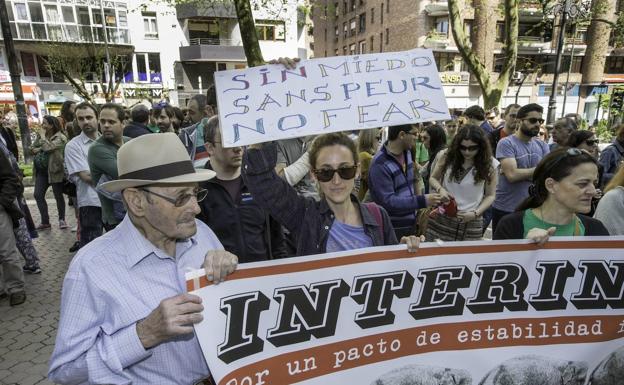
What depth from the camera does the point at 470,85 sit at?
34969 mm

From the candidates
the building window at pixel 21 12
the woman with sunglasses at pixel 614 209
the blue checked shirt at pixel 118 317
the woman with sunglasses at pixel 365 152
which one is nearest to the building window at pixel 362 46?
the building window at pixel 21 12

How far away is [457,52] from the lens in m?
35.0

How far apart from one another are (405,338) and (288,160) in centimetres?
210

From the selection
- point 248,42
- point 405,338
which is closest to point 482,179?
point 405,338

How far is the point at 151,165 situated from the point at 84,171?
143 inches

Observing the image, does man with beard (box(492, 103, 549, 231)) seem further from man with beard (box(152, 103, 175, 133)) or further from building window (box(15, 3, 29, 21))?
building window (box(15, 3, 29, 21))

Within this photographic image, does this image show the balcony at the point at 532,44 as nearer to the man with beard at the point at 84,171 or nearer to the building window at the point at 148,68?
the building window at the point at 148,68

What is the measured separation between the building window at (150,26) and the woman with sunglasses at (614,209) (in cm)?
3639

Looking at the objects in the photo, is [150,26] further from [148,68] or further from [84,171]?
[84,171]

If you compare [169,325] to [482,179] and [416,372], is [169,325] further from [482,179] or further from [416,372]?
[482,179]

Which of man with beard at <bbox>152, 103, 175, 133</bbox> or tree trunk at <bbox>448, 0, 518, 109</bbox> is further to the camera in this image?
tree trunk at <bbox>448, 0, 518, 109</bbox>

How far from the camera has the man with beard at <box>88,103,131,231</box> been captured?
12.6 ft

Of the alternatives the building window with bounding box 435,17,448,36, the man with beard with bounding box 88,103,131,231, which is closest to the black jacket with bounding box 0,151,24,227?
the man with beard with bounding box 88,103,131,231

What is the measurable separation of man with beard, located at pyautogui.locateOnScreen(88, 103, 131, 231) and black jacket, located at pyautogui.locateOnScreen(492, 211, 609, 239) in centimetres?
338
